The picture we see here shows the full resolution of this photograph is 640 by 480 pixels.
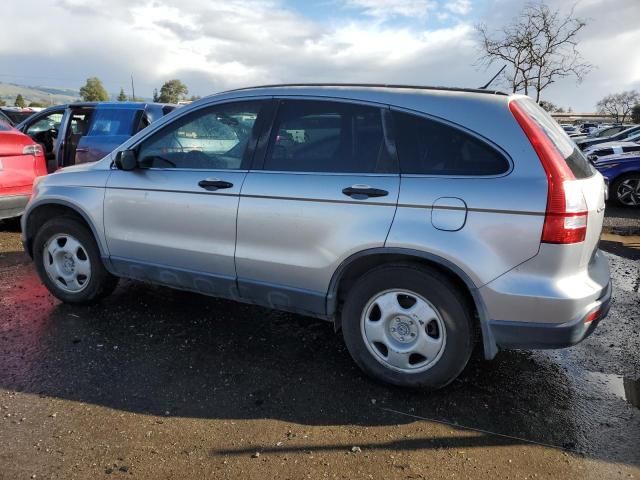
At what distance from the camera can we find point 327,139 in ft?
10.6

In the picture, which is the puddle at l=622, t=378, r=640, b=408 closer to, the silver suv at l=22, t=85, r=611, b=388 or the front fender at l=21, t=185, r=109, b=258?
the silver suv at l=22, t=85, r=611, b=388

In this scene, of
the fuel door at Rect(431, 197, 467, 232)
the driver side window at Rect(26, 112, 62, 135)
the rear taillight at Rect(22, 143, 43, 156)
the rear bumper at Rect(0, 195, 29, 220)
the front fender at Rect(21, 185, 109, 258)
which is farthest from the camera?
the driver side window at Rect(26, 112, 62, 135)

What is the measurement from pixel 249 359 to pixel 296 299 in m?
0.61

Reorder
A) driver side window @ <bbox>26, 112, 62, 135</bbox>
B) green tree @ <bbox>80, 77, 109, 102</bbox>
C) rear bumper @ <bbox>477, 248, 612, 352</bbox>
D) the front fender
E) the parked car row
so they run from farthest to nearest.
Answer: green tree @ <bbox>80, 77, 109, 102</bbox>, driver side window @ <bbox>26, 112, 62, 135</bbox>, the parked car row, the front fender, rear bumper @ <bbox>477, 248, 612, 352</bbox>

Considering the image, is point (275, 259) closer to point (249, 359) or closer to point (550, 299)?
point (249, 359)

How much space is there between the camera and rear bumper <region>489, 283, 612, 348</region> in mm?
2686

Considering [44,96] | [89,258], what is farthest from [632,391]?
[44,96]

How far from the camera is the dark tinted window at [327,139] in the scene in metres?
3.08

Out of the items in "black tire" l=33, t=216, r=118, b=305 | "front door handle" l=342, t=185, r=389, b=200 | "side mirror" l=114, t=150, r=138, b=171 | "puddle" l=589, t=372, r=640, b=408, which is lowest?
"puddle" l=589, t=372, r=640, b=408

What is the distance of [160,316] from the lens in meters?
4.25

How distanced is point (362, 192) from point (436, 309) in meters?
0.81

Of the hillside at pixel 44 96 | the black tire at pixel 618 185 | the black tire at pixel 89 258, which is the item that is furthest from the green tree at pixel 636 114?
the black tire at pixel 89 258

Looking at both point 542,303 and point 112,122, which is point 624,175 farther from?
point 112,122

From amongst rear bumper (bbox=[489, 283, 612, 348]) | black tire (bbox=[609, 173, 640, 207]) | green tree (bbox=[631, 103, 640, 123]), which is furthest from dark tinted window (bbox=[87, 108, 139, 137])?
green tree (bbox=[631, 103, 640, 123])
